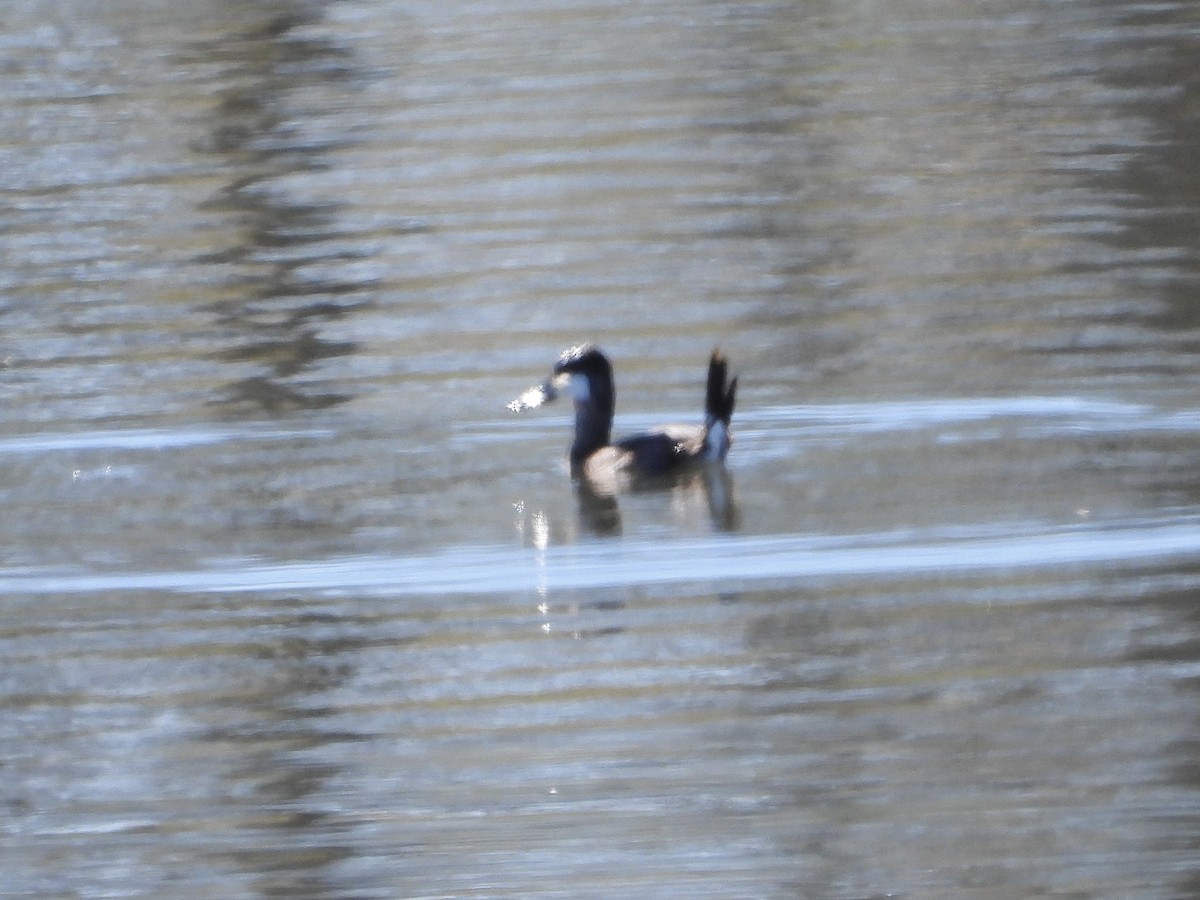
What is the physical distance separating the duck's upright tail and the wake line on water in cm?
91

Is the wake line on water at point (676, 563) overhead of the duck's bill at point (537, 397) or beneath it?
beneath

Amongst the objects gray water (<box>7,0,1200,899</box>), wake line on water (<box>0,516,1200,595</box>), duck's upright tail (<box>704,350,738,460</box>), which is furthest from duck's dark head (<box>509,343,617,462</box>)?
wake line on water (<box>0,516,1200,595</box>)

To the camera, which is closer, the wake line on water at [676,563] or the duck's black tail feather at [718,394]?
the wake line on water at [676,563]

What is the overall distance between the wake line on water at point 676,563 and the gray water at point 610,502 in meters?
0.02

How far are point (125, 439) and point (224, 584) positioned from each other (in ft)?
7.18

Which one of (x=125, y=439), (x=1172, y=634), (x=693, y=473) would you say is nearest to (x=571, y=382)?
(x=693, y=473)

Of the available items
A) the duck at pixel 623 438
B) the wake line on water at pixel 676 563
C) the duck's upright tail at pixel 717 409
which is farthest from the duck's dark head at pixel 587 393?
the wake line on water at pixel 676 563

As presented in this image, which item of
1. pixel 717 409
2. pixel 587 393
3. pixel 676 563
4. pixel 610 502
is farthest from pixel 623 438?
pixel 676 563

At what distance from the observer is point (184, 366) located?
12875 millimetres

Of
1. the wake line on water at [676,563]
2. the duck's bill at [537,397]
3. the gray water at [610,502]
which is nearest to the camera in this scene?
the gray water at [610,502]

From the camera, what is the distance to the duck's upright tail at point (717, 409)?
34.8 feet

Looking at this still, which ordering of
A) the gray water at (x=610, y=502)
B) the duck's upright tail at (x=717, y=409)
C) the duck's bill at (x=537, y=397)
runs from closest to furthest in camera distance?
the gray water at (x=610, y=502) < the duck's upright tail at (x=717, y=409) < the duck's bill at (x=537, y=397)

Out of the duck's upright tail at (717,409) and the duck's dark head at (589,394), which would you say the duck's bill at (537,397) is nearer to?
the duck's dark head at (589,394)

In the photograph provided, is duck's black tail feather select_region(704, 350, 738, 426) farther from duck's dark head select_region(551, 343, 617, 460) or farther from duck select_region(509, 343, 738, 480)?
duck's dark head select_region(551, 343, 617, 460)
